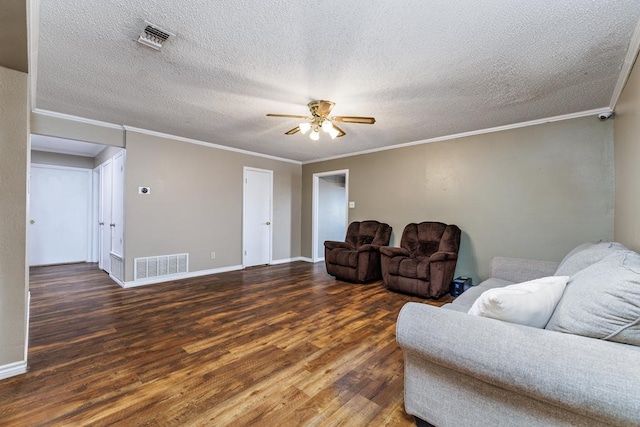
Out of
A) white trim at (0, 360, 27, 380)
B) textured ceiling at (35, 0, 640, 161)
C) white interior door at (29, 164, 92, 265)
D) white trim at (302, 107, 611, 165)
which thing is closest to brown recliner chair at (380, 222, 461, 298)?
white trim at (302, 107, 611, 165)

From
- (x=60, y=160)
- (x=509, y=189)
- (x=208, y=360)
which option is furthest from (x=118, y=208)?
(x=509, y=189)

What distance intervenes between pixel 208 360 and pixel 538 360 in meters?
2.11

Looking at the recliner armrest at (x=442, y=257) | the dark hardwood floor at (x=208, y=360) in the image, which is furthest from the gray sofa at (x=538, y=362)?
the recliner armrest at (x=442, y=257)

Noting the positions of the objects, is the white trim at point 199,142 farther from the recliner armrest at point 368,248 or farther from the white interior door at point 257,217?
the recliner armrest at point 368,248

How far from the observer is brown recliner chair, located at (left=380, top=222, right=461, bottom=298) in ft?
12.1

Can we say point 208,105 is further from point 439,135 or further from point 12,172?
point 439,135

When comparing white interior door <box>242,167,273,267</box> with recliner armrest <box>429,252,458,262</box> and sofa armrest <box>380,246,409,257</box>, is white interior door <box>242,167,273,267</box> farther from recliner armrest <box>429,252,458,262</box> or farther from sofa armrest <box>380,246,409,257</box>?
recliner armrest <box>429,252,458,262</box>

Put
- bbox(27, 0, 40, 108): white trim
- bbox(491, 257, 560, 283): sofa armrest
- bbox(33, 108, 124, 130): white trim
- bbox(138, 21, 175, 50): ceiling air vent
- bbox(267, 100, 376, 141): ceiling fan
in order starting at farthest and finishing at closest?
bbox(33, 108, 124, 130): white trim → bbox(267, 100, 376, 141): ceiling fan → bbox(491, 257, 560, 283): sofa armrest → bbox(138, 21, 175, 50): ceiling air vent → bbox(27, 0, 40, 108): white trim

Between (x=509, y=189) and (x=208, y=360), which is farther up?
(x=509, y=189)

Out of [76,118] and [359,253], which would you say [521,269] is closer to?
[359,253]

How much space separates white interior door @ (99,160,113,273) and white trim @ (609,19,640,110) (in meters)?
6.44

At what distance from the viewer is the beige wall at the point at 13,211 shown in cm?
190

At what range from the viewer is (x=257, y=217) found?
19.1 feet

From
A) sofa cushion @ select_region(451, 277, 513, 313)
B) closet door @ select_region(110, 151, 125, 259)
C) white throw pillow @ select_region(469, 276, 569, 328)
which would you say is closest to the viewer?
white throw pillow @ select_region(469, 276, 569, 328)
